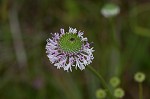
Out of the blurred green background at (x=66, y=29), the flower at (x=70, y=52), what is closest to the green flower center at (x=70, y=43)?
the flower at (x=70, y=52)

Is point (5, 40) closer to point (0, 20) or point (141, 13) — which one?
point (0, 20)

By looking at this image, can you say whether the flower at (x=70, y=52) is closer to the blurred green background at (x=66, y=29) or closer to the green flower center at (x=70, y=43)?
the green flower center at (x=70, y=43)

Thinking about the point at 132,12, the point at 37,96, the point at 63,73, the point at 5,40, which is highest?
the point at 132,12

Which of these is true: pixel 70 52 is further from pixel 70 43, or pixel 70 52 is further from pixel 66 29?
pixel 66 29

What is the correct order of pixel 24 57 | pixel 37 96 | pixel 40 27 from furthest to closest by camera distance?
pixel 40 27 < pixel 24 57 < pixel 37 96

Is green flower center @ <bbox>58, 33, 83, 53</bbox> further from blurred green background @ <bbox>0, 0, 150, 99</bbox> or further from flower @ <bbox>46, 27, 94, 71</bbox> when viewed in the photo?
blurred green background @ <bbox>0, 0, 150, 99</bbox>

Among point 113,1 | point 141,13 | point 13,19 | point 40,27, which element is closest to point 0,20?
point 13,19

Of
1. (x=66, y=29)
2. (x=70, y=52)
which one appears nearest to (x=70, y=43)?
(x=70, y=52)

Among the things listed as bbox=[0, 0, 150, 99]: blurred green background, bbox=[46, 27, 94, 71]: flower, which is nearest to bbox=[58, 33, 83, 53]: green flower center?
bbox=[46, 27, 94, 71]: flower
